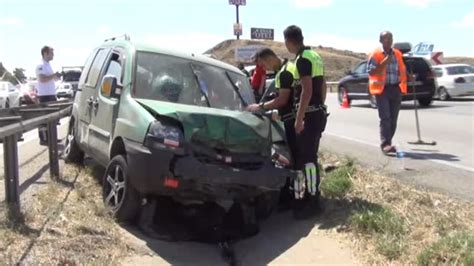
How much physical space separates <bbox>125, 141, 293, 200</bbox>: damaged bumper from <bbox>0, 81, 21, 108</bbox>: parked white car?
522 inches

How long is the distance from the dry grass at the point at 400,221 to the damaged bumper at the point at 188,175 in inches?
39.8

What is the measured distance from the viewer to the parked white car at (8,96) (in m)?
18.2

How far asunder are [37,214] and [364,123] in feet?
36.2

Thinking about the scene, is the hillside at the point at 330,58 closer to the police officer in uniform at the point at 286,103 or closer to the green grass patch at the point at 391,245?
the police officer in uniform at the point at 286,103

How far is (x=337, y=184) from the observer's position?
715 centimetres

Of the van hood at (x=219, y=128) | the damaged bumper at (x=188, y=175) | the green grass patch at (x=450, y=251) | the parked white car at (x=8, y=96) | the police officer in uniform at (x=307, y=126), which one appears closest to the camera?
the green grass patch at (x=450, y=251)

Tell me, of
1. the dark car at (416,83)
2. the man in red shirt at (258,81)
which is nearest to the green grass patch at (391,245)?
the man in red shirt at (258,81)

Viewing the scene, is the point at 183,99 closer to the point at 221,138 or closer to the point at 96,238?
the point at 221,138

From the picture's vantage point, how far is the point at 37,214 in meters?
6.16

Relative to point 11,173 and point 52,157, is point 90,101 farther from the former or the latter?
point 11,173

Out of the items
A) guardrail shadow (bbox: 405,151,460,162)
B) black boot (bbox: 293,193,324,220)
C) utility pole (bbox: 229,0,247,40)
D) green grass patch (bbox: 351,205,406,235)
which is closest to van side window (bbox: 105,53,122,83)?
black boot (bbox: 293,193,324,220)

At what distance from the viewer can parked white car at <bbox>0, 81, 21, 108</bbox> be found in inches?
715

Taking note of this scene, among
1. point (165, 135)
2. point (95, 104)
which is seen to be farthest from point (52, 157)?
point (165, 135)

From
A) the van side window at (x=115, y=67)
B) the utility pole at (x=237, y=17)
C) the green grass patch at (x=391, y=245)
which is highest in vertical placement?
the utility pole at (x=237, y=17)
